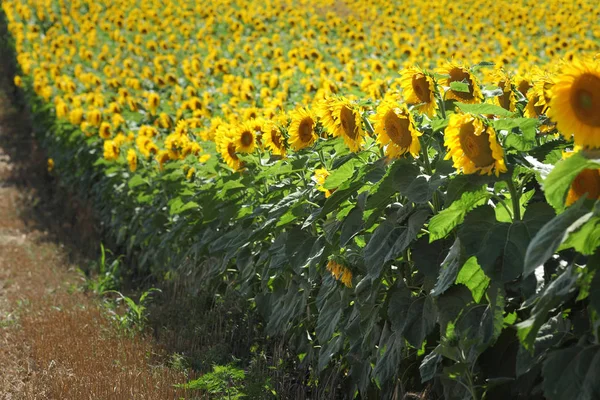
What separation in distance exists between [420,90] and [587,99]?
39.8 inches

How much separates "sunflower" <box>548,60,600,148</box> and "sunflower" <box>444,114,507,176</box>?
0.96 feet

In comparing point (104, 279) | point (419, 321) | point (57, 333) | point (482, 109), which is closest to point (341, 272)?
point (419, 321)

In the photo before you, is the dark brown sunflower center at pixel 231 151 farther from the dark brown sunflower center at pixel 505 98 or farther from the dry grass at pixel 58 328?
the dark brown sunflower center at pixel 505 98

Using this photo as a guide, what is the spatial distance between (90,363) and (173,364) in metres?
0.43

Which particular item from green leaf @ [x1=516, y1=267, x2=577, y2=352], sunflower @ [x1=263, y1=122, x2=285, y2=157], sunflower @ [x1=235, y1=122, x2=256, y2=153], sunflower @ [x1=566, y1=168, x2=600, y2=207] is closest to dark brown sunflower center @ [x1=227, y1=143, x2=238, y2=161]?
sunflower @ [x1=235, y1=122, x2=256, y2=153]

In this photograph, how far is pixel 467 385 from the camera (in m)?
2.71

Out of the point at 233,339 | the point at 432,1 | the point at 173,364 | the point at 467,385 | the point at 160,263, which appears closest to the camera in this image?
the point at 467,385

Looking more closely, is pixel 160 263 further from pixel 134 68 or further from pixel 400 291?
pixel 134 68

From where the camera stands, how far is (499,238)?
2.47 m

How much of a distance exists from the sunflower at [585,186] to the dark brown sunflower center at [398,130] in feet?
2.48

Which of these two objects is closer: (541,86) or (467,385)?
(467,385)

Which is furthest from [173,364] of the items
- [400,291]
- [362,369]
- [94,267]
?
[94,267]

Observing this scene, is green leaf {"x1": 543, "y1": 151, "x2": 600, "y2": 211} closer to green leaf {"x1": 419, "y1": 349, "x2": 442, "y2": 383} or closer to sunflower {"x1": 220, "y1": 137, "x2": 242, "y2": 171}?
green leaf {"x1": 419, "y1": 349, "x2": 442, "y2": 383}

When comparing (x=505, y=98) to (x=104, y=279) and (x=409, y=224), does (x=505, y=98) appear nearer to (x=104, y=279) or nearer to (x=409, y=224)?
(x=409, y=224)
